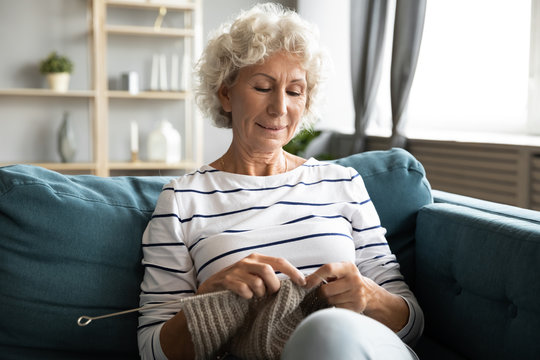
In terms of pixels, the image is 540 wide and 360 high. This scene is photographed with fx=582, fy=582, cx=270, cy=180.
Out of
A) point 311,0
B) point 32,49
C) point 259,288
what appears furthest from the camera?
point 311,0

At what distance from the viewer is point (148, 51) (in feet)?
14.9

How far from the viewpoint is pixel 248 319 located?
1.18m

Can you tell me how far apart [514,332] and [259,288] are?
0.55m

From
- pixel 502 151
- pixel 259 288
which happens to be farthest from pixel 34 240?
pixel 502 151

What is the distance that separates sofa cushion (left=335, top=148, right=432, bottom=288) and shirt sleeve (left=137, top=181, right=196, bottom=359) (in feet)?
1.92

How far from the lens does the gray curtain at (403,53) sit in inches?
132

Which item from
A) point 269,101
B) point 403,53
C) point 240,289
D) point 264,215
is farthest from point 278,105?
point 403,53

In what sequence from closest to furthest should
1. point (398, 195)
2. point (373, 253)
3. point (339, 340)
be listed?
point (339, 340) < point (373, 253) < point (398, 195)

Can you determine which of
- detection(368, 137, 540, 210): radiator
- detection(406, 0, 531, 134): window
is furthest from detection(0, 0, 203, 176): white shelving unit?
detection(368, 137, 540, 210): radiator

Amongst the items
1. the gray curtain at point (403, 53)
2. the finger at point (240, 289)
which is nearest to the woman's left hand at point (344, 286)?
the finger at point (240, 289)

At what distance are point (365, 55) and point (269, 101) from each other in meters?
2.69

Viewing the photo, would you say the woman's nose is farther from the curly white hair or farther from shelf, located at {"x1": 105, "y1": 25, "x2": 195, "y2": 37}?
shelf, located at {"x1": 105, "y1": 25, "x2": 195, "y2": 37}

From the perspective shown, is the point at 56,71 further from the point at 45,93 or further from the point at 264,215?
the point at 264,215

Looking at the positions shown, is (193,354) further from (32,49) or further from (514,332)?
(32,49)
